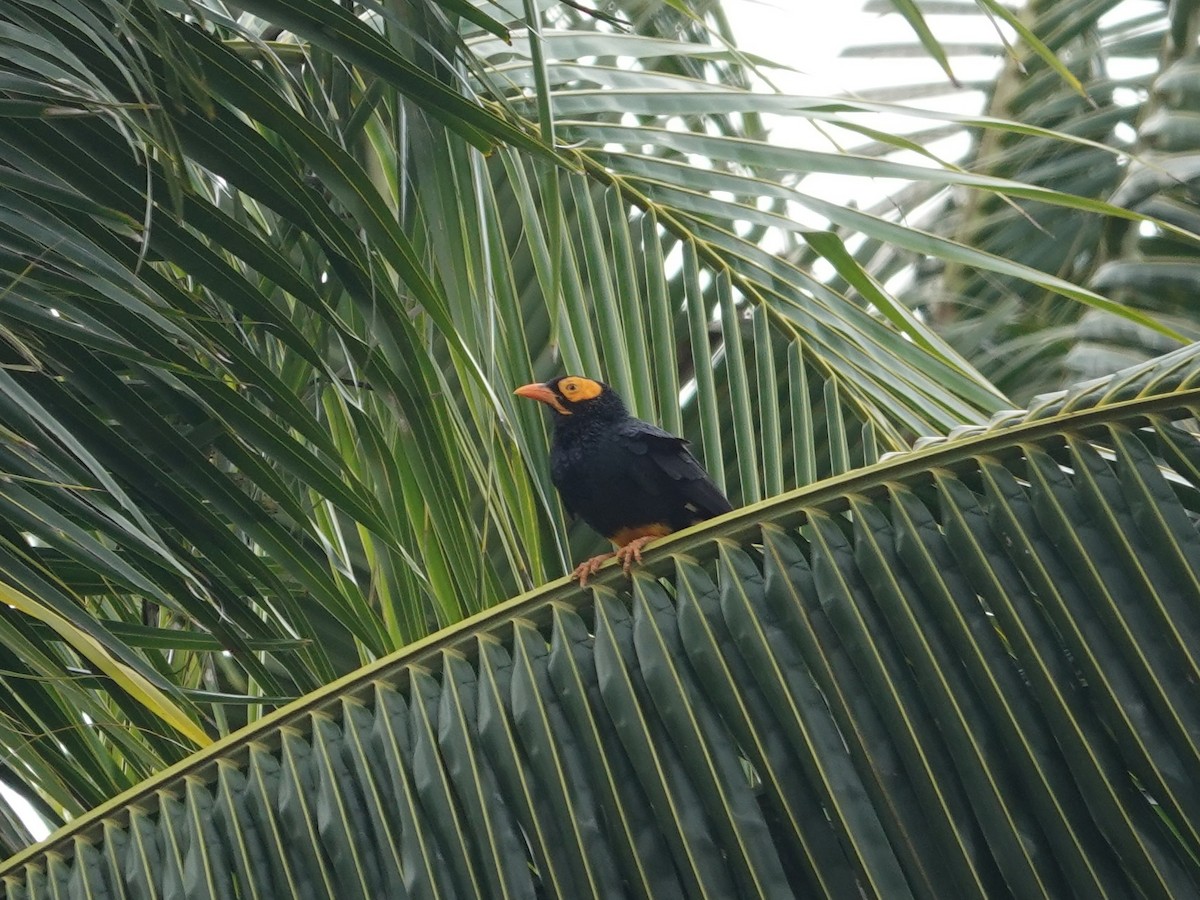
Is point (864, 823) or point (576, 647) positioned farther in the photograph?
point (576, 647)

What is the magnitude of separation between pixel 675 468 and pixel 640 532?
0.25m

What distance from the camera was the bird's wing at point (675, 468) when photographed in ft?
→ 9.37

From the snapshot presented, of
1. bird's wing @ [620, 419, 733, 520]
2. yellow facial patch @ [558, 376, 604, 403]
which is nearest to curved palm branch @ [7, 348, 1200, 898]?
bird's wing @ [620, 419, 733, 520]

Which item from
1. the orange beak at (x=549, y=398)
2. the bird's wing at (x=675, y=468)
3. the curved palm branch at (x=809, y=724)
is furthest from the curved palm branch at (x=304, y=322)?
the orange beak at (x=549, y=398)

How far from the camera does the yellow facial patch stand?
316cm

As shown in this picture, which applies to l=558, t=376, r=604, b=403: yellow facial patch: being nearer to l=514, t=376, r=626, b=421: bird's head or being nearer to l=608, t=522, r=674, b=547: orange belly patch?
l=514, t=376, r=626, b=421: bird's head

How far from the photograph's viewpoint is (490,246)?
2.21 m

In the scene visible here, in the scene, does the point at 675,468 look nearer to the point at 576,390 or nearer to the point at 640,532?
the point at 640,532

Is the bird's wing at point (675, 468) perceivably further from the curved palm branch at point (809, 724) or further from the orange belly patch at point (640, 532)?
the curved palm branch at point (809, 724)

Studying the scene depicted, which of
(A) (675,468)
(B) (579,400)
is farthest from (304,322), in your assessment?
(B) (579,400)

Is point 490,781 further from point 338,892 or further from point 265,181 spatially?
point 265,181

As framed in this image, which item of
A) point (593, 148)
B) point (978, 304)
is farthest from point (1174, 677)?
point (978, 304)

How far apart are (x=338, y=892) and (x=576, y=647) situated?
1.30 feet

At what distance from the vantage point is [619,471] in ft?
10.1
